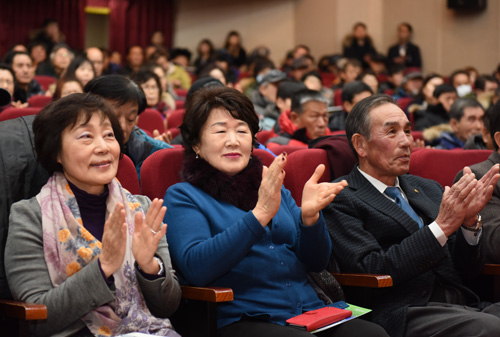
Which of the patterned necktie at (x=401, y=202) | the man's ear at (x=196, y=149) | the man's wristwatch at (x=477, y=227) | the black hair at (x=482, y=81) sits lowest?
the man's wristwatch at (x=477, y=227)

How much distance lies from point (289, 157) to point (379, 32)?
728 cm

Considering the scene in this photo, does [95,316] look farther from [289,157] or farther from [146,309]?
[289,157]

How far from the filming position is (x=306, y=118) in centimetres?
352

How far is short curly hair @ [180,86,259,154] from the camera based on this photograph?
188 cm

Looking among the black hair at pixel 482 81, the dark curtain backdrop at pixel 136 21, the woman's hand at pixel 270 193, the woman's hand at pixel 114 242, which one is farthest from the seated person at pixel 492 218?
the dark curtain backdrop at pixel 136 21

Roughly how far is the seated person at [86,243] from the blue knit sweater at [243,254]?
81 millimetres

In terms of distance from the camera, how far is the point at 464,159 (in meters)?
2.55

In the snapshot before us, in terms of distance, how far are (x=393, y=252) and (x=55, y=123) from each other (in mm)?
965

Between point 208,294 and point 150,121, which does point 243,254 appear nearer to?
point 208,294

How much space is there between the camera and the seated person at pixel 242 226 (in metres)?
1.66

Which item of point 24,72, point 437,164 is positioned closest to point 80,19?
point 24,72

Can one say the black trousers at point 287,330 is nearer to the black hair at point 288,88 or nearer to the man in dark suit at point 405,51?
the black hair at point 288,88

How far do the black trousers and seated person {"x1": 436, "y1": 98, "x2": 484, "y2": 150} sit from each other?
7.29ft

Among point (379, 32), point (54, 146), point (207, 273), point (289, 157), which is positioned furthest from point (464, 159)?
point (379, 32)
